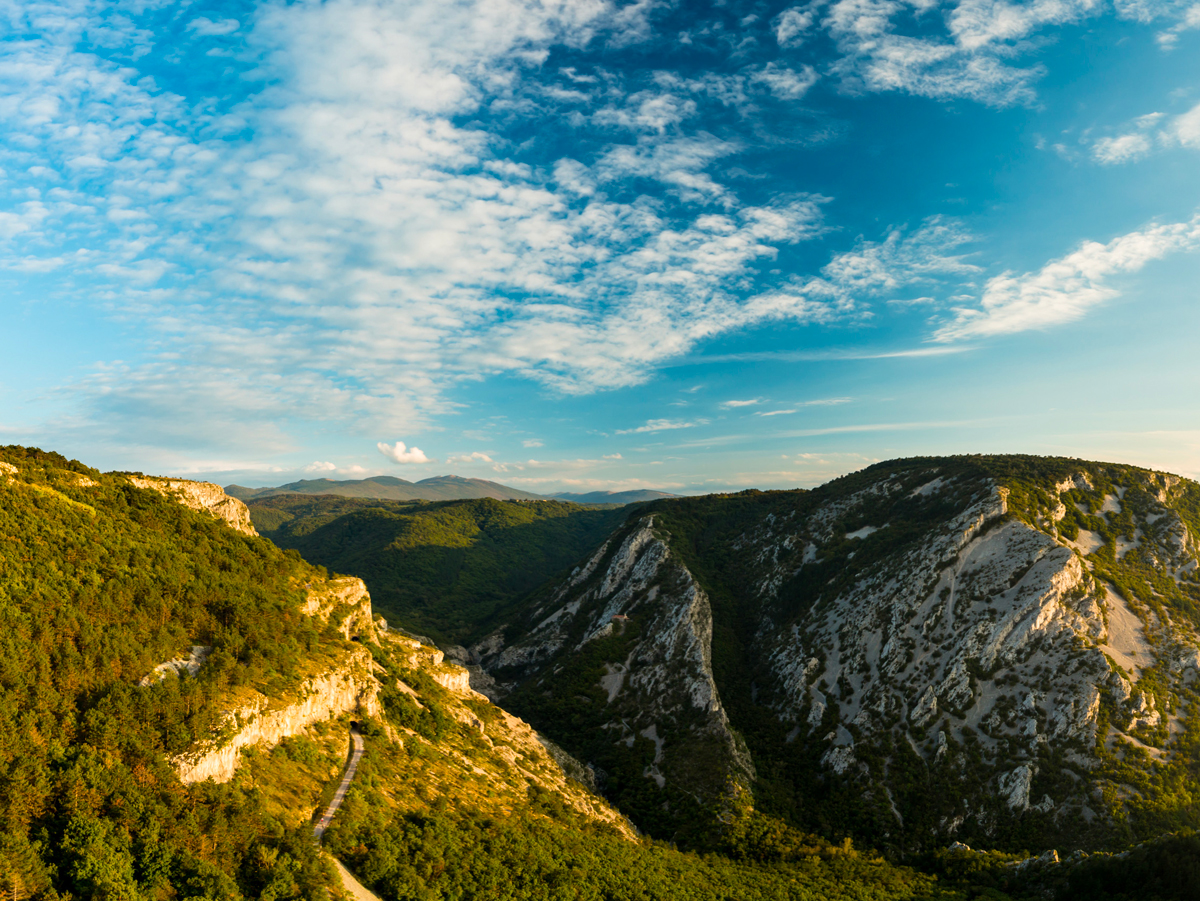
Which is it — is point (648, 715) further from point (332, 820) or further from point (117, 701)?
point (117, 701)

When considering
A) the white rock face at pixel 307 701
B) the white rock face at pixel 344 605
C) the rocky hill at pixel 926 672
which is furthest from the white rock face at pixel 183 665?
the rocky hill at pixel 926 672

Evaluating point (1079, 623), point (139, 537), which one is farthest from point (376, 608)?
point (1079, 623)

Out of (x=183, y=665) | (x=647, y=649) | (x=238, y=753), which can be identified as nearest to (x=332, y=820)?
(x=238, y=753)

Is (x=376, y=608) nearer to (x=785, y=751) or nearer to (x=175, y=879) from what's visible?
(x=785, y=751)

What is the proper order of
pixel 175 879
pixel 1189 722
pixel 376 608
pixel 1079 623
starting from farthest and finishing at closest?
pixel 376 608 < pixel 1079 623 < pixel 1189 722 < pixel 175 879

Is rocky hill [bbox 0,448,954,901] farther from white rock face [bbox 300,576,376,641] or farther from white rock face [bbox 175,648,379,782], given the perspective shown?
white rock face [bbox 300,576,376,641]

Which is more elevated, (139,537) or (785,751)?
(139,537)
